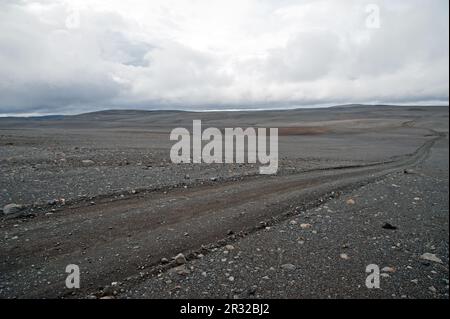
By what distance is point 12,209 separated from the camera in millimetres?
6055

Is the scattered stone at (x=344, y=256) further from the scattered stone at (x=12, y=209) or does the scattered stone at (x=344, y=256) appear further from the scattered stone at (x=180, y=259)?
the scattered stone at (x=12, y=209)

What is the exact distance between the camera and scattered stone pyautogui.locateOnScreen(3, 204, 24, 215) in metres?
5.96

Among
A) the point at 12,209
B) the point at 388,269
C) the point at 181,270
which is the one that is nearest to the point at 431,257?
the point at 388,269

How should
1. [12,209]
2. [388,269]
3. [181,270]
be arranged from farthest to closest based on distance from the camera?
[12,209]
[388,269]
[181,270]

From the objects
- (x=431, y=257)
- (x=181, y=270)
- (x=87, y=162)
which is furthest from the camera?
(x=87, y=162)

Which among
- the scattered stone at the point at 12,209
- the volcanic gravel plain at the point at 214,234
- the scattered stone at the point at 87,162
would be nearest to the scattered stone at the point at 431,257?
the volcanic gravel plain at the point at 214,234

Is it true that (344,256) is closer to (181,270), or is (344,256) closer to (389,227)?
(389,227)

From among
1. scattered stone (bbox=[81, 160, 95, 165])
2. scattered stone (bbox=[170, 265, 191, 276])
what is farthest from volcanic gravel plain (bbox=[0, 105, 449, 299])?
scattered stone (bbox=[81, 160, 95, 165])

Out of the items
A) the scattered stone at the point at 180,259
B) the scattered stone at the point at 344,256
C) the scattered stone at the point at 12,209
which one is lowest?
the scattered stone at the point at 344,256

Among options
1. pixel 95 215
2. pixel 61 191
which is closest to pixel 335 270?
pixel 95 215

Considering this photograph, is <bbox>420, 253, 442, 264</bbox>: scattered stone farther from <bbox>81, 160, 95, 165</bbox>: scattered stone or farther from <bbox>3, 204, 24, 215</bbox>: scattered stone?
<bbox>81, 160, 95, 165</bbox>: scattered stone

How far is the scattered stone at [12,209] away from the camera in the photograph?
5961mm

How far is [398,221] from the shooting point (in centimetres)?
622

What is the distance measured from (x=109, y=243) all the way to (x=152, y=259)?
980 mm
